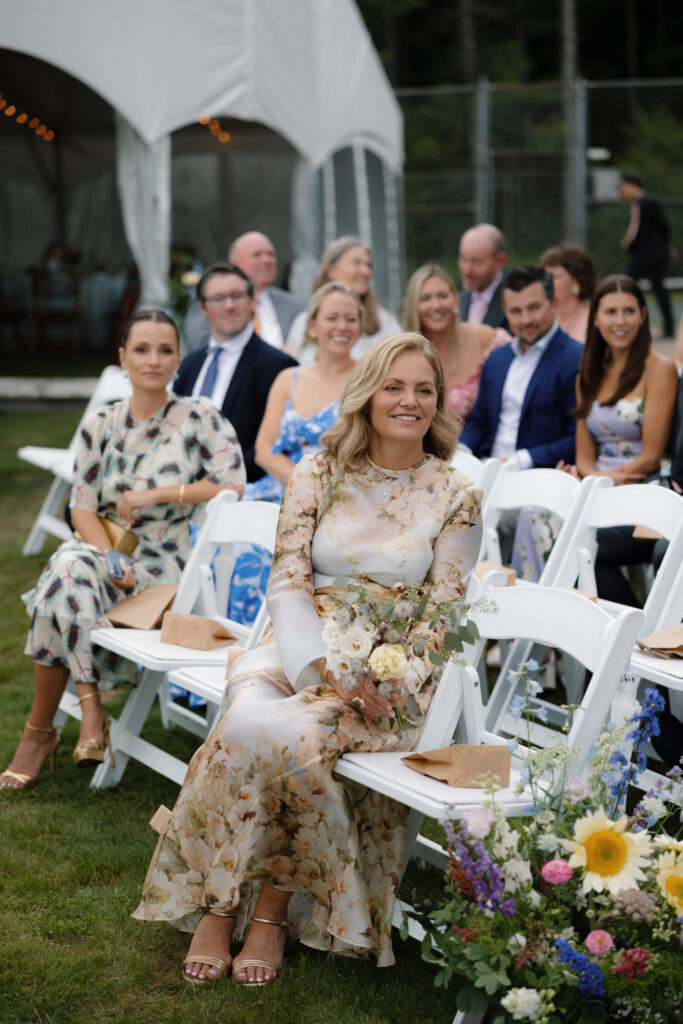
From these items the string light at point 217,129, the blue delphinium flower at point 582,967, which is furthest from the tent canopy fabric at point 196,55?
the blue delphinium flower at point 582,967

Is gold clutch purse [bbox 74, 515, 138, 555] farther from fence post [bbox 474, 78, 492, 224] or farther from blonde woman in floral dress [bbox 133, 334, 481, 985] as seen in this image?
fence post [bbox 474, 78, 492, 224]

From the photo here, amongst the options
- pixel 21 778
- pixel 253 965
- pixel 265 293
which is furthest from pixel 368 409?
pixel 265 293

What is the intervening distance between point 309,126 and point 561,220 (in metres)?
5.64

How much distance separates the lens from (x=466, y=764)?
2.78m

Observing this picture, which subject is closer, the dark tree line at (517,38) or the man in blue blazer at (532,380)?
the man in blue blazer at (532,380)

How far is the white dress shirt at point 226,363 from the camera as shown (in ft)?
→ 18.9

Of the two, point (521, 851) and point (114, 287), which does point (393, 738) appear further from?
point (114, 287)

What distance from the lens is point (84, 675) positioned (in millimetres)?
4027

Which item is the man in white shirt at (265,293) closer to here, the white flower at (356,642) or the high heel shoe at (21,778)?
the high heel shoe at (21,778)

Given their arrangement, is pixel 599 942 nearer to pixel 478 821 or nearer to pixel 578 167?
pixel 478 821

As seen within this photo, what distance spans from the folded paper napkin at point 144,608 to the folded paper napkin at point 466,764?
61.1 inches

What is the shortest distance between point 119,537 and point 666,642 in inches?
80.3

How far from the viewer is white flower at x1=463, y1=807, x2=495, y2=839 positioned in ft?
8.06

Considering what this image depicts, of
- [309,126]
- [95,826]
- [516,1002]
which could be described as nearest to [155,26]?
[309,126]
